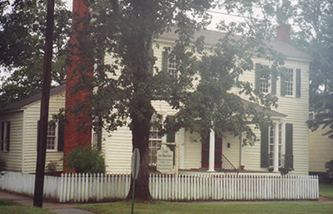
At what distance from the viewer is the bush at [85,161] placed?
22.1 m

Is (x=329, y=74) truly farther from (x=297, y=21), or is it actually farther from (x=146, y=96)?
(x=146, y=96)

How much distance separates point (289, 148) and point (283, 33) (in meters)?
9.18

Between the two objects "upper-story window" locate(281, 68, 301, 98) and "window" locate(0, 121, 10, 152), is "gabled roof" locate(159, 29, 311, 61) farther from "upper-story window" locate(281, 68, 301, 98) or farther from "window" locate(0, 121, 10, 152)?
"window" locate(0, 121, 10, 152)

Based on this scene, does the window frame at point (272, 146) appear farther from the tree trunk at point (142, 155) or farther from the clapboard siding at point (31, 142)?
the tree trunk at point (142, 155)

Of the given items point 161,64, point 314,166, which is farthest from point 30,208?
point 314,166

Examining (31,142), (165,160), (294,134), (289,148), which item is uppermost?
(294,134)

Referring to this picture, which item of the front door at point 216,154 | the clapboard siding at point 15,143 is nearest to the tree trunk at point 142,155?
the front door at point 216,154

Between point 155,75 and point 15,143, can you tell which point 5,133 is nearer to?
point 15,143

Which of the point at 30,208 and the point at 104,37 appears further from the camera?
the point at 104,37

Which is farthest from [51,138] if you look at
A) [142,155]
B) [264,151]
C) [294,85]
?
[294,85]

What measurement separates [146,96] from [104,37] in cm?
270

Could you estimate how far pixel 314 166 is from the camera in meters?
42.0

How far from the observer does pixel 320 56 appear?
3681 centimetres

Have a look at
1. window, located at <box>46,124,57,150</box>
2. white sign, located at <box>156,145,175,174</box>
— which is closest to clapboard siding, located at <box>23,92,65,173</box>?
window, located at <box>46,124,57,150</box>
